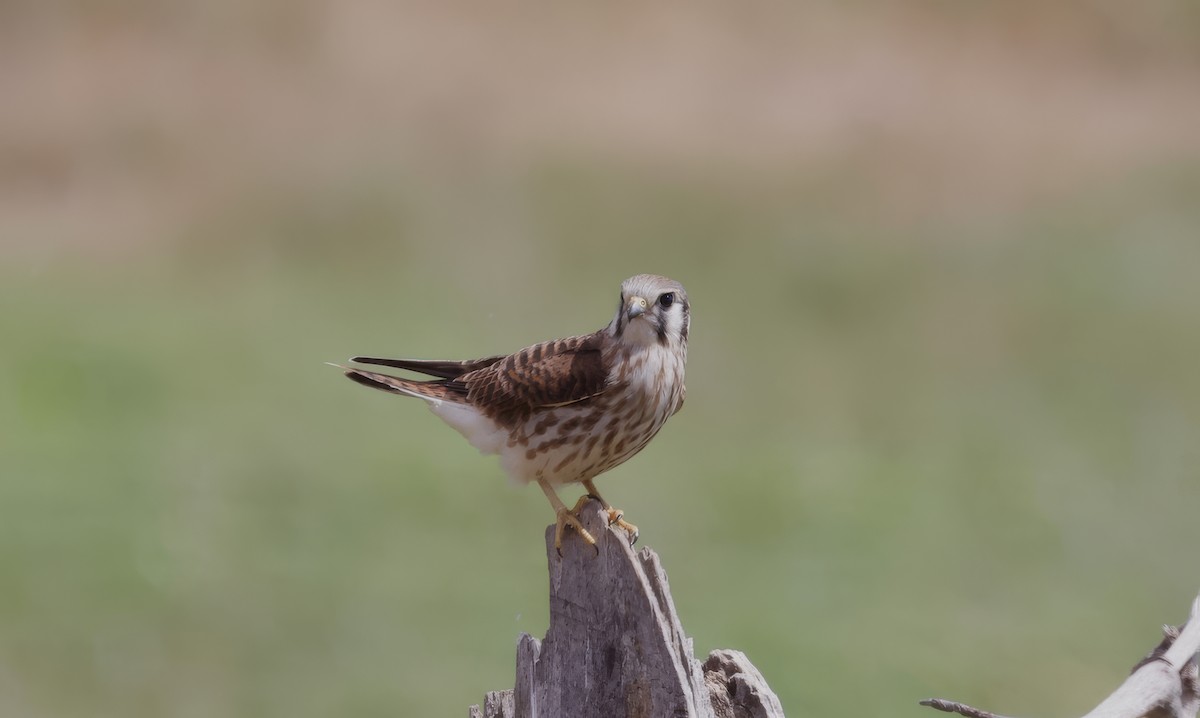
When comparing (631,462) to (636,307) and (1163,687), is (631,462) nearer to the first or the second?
(636,307)

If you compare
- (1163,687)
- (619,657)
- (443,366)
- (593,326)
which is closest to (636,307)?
(443,366)

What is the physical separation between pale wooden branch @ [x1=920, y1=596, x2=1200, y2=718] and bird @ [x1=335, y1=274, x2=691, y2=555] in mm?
961

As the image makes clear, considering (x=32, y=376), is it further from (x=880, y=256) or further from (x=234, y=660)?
(x=880, y=256)

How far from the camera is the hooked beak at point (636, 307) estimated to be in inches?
130

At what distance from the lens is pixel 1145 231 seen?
1019 centimetres

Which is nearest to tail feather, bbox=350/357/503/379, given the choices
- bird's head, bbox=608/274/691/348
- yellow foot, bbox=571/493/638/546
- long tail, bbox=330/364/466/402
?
long tail, bbox=330/364/466/402

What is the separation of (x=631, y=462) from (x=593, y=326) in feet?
2.71

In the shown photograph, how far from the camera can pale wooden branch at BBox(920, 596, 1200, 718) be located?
279 centimetres

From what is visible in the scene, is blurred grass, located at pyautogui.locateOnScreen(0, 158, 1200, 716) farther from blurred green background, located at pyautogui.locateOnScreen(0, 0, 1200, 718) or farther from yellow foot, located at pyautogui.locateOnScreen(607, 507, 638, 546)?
yellow foot, located at pyautogui.locateOnScreen(607, 507, 638, 546)

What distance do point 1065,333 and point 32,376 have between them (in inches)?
253

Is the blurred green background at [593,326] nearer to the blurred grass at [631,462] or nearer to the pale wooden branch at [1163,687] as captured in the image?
the blurred grass at [631,462]

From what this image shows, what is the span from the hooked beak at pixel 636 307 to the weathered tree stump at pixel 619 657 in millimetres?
518

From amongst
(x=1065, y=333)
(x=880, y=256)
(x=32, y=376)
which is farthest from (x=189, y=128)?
(x=1065, y=333)

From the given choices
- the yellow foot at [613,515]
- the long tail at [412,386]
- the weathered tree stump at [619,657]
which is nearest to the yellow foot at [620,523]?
the yellow foot at [613,515]
